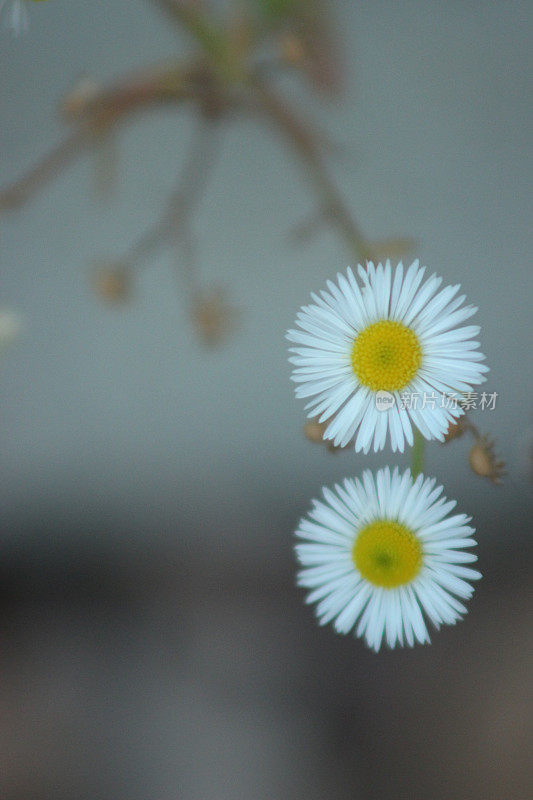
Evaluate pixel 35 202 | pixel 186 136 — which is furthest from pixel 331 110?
pixel 35 202

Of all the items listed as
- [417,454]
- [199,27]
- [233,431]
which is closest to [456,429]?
[417,454]

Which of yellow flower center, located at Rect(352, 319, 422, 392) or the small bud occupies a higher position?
the small bud

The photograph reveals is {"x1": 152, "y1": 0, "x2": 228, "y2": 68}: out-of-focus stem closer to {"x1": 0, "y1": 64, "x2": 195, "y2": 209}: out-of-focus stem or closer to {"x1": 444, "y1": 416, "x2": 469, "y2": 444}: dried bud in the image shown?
{"x1": 0, "y1": 64, "x2": 195, "y2": 209}: out-of-focus stem

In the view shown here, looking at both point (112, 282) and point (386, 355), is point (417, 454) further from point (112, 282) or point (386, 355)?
point (112, 282)

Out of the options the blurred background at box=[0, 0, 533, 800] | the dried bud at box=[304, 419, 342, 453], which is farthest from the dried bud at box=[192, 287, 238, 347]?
the dried bud at box=[304, 419, 342, 453]

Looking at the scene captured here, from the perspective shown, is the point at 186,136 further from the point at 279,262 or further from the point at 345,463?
the point at 345,463

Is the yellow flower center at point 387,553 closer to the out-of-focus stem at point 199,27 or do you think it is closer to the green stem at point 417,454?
the green stem at point 417,454

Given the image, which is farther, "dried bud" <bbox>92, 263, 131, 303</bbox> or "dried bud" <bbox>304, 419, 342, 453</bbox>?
"dried bud" <bbox>92, 263, 131, 303</bbox>
